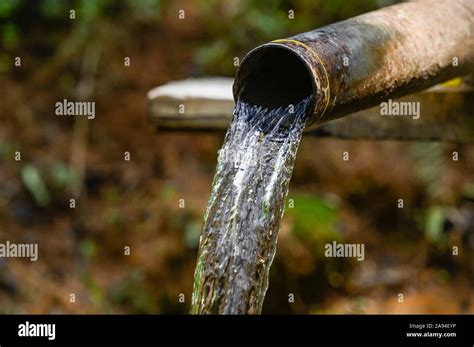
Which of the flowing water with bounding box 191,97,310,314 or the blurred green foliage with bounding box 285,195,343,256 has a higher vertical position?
the flowing water with bounding box 191,97,310,314

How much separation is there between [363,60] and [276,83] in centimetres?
37

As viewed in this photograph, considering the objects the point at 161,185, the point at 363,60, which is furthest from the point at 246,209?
the point at 161,185

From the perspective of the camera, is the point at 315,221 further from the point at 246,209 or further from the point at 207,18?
the point at 246,209

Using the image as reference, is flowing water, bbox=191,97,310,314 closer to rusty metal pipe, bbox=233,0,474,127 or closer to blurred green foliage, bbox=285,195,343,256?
rusty metal pipe, bbox=233,0,474,127

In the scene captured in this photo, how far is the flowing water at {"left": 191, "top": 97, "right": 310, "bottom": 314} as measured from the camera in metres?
2.81

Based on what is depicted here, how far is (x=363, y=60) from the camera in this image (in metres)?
2.75

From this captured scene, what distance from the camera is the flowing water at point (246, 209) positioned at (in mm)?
2811

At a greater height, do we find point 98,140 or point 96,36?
point 96,36

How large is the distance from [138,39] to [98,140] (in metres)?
1.22

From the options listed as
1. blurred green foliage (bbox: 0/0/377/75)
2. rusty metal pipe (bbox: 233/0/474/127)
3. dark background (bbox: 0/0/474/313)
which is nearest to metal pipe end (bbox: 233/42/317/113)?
rusty metal pipe (bbox: 233/0/474/127)

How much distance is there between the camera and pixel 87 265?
6785mm
